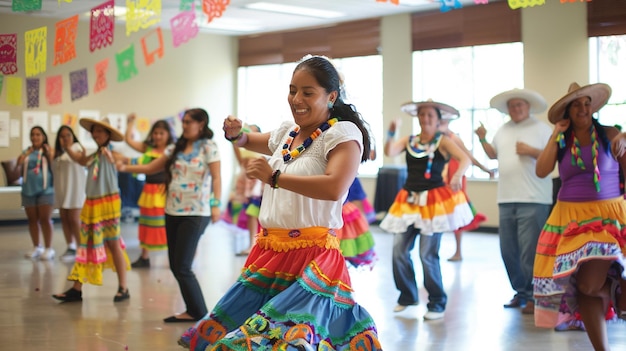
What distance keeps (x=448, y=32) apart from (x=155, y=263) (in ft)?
20.3

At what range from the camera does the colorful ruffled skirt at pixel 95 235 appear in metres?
6.06

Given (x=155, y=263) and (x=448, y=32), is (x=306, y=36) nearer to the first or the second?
(x=448, y=32)

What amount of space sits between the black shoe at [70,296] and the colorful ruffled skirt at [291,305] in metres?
3.48

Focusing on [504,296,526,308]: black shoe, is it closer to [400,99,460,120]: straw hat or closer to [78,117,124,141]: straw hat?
[400,99,460,120]: straw hat

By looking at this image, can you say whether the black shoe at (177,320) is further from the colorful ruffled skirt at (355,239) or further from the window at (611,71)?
the window at (611,71)

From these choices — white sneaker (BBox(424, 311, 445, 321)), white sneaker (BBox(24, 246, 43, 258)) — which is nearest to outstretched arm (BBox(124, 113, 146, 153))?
white sneaker (BBox(24, 246, 43, 258))

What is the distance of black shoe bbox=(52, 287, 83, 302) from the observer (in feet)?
20.1

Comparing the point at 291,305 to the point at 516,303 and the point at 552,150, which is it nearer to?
the point at 552,150

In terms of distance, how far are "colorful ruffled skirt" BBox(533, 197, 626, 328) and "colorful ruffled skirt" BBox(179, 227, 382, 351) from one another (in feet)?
5.94

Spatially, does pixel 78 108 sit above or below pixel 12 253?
above

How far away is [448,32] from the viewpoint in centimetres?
1210

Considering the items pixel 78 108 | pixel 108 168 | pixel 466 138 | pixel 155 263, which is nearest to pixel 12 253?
pixel 155 263

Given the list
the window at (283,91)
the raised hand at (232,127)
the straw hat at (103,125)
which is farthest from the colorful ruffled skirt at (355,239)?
the window at (283,91)

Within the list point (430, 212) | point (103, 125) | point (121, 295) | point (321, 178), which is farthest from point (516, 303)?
point (321, 178)
